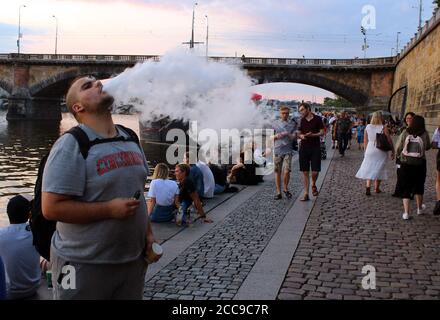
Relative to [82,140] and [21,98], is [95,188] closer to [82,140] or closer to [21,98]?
[82,140]

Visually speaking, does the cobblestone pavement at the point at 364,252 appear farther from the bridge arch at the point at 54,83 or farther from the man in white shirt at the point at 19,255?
the bridge arch at the point at 54,83

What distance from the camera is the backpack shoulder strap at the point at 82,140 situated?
8.11 ft

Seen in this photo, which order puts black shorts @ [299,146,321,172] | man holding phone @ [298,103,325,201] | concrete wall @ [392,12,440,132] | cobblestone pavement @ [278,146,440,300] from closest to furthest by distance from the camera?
cobblestone pavement @ [278,146,440,300]
man holding phone @ [298,103,325,201]
black shorts @ [299,146,321,172]
concrete wall @ [392,12,440,132]

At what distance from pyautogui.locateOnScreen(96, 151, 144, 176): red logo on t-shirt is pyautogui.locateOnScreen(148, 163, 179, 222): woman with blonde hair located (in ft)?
16.5

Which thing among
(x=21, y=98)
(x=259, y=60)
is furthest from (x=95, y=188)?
(x=21, y=98)

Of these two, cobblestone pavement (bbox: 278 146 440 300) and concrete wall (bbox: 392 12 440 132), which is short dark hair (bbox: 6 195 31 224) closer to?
cobblestone pavement (bbox: 278 146 440 300)

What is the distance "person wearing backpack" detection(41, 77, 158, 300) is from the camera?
2.46 m

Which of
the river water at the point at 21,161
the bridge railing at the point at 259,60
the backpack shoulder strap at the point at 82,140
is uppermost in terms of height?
the bridge railing at the point at 259,60

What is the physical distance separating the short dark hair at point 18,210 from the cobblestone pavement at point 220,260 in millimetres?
1385

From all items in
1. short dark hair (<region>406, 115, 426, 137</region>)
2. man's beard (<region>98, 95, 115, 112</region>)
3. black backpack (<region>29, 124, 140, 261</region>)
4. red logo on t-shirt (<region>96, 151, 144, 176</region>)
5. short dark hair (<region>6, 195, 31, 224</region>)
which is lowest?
short dark hair (<region>6, 195, 31, 224</region>)

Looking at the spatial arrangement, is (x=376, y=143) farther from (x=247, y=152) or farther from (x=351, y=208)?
(x=247, y=152)

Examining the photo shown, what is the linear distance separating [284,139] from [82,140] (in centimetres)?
750

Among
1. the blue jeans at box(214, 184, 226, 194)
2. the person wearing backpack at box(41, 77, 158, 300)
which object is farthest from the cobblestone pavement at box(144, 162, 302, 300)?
the person wearing backpack at box(41, 77, 158, 300)

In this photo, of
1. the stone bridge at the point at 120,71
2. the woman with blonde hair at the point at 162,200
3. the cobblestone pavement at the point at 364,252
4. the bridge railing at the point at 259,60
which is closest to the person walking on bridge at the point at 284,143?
the cobblestone pavement at the point at 364,252
